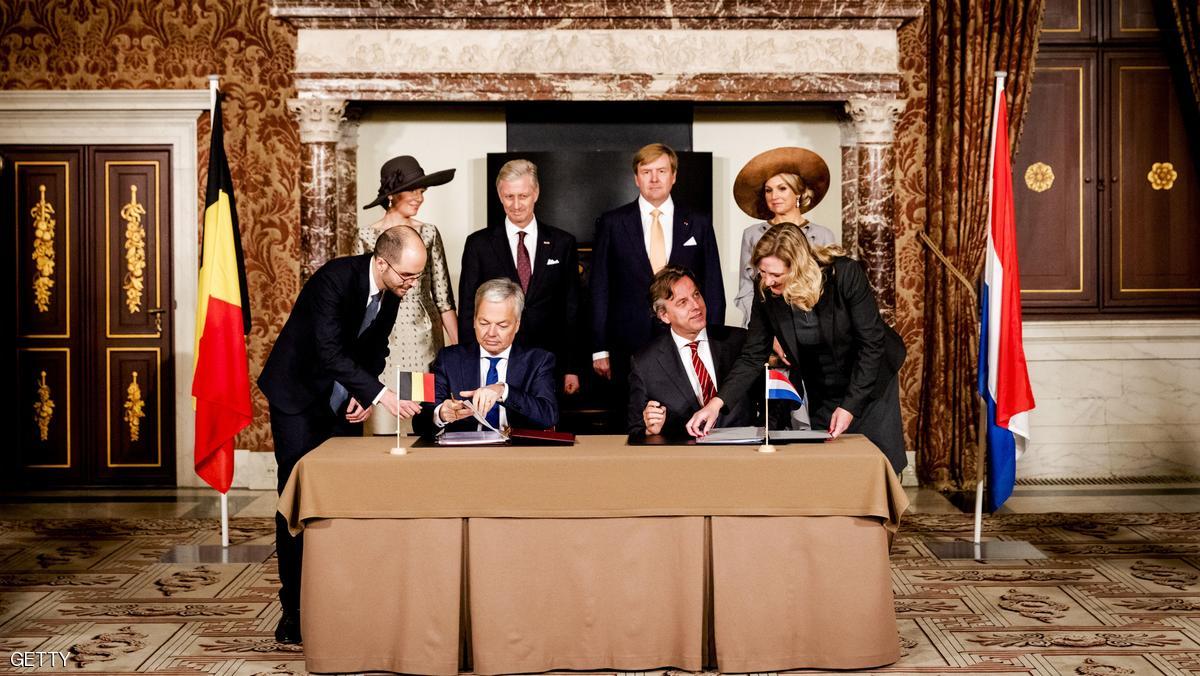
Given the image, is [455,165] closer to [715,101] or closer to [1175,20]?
[715,101]

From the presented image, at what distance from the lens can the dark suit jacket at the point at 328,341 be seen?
14.2ft

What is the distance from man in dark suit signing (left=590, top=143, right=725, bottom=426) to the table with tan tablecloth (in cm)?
201

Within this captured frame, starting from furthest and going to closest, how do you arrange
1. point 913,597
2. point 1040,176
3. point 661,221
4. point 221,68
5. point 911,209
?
point 1040,176
point 911,209
point 221,68
point 661,221
point 913,597

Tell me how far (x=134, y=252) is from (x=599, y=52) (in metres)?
3.05

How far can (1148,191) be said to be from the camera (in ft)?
24.7

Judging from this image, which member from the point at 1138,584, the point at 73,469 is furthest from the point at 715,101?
the point at 73,469

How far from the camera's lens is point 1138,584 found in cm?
505

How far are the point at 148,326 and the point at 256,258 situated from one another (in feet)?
2.68

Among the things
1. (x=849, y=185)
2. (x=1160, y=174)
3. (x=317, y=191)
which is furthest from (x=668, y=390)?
(x=1160, y=174)

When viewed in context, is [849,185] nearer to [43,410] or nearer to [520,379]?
[520,379]

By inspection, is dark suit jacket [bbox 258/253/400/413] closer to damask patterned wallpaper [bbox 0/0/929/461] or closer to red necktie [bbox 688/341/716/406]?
red necktie [bbox 688/341/716/406]

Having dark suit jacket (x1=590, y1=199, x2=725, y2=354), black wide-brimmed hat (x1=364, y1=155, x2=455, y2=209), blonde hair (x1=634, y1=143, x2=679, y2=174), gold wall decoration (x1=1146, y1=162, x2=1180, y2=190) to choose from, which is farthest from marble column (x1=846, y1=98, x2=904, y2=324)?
black wide-brimmed hat (x1=364, y1=155, x2=455, y2=209)

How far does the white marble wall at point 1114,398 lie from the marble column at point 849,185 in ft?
4.53

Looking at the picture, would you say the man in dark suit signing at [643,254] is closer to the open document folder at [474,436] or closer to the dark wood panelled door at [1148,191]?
the open document folder at [474,436]
